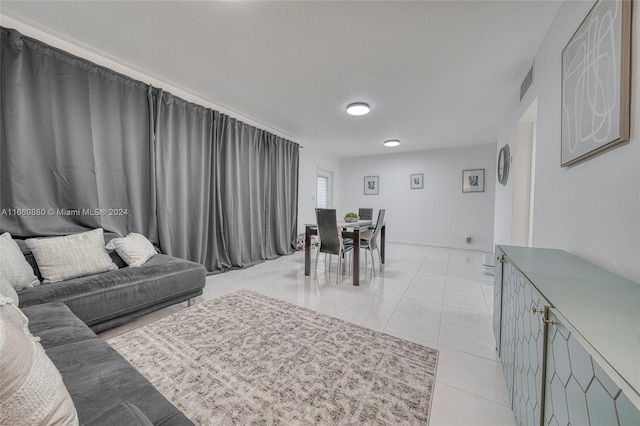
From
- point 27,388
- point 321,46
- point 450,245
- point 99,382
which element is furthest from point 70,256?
point 450,245

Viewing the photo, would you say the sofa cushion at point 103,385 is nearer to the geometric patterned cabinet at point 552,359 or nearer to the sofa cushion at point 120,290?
the sofa cushion at point 120,290

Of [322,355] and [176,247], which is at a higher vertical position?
[176,247]

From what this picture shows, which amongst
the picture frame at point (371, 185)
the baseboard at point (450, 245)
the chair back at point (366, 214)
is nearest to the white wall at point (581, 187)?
the chair back at point (366, 214)

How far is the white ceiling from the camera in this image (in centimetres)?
171

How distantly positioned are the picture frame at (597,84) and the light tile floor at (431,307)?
136 centimetres

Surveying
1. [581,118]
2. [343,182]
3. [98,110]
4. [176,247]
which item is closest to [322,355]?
[581,118]

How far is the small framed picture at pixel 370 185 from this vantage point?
671cm

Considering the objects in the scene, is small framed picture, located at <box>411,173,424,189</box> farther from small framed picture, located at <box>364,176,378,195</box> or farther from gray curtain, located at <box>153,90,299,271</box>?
gray curtain, located at <box>153,90,299,271</box>

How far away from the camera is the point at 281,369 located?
4.97 feet

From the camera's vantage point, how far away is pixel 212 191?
3.47m

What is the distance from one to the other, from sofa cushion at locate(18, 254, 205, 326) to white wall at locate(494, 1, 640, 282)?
282 cm

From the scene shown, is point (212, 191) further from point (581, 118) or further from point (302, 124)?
point (581, 118)

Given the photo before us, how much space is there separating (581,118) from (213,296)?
3.19 metres

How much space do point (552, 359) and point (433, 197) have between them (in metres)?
5.71
